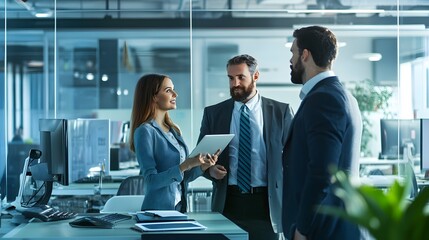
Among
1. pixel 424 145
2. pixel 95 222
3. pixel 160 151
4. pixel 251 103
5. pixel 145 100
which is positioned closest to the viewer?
pixel 95 222

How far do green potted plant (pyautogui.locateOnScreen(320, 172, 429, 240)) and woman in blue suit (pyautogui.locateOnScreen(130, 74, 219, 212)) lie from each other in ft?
9.24

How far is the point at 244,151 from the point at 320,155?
4.89 feet

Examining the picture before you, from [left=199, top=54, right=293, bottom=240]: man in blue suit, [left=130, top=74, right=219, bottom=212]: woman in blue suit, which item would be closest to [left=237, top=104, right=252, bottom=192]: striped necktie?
[left=199, top=54, right=293, bottom=240]: man in blue suit

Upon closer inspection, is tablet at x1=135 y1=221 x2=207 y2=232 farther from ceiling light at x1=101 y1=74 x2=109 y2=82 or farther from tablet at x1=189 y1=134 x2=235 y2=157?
ceiling light at x1=101 y1=74 x2=109 y2=82

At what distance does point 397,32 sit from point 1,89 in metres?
5.30

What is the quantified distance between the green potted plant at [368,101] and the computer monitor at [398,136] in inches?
8.3

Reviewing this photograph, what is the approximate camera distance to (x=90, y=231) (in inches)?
135

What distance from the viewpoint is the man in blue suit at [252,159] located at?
4.34 metres

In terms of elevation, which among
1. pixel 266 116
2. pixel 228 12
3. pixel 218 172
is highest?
pixel 228 12

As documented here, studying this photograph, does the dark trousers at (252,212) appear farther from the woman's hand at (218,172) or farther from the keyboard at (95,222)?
the keyboard at (95,222)

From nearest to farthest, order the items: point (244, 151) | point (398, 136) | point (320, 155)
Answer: point (320, 155)
point (244, 151)
point (398, 136)

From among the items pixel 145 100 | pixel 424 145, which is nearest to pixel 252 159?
pixel 145 100

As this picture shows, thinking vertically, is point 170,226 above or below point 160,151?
below

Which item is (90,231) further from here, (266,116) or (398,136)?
(398,136)
